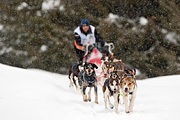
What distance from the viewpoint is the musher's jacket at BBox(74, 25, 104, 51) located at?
25.0 ft

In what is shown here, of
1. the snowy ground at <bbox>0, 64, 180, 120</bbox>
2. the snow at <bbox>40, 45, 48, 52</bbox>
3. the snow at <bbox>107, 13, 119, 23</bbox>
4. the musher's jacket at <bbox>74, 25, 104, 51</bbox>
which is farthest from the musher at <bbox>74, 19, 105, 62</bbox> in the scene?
the snow at <bbox>40, 45, 48, 52</bbox>

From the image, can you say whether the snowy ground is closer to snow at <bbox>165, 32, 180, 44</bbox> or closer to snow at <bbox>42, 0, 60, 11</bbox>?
snow at <bbox>165, 32, 180, 44</bbox>

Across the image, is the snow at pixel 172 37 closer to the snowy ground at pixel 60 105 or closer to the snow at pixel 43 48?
the snowy ground at pixel 60 105

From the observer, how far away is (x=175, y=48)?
10.5 metres

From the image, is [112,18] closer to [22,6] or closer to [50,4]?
[50,4]

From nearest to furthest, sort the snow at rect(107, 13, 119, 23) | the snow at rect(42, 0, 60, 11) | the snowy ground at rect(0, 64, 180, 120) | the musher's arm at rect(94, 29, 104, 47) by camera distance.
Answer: the snowy ground at rect(0, 64, 180, 120)
the musher's arm at rect(94, 29, 104, 47)
the snow at rect(107, 13, 119, 23)
the snow at rect(42, 0, 60, 11)

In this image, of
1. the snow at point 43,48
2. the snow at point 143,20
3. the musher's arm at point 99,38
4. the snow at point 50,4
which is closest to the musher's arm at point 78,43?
the musher's arm at point 99,38

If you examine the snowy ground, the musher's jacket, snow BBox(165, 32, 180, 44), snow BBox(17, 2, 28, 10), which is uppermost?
snow BBox(17, 2, 28, 10)

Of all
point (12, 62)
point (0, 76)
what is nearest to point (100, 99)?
point (0, 76)

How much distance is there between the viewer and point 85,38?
7891 mm

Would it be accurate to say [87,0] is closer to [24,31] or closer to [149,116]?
[24,31]

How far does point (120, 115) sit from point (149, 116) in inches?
22.8

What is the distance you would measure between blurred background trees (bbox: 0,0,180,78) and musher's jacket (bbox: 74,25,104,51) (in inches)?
125

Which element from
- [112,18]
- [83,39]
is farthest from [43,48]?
[83,39]
